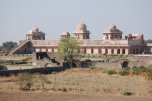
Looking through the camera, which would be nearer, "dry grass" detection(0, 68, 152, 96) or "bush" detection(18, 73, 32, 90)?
"dry grass" detection(0, 68, 152, 96)

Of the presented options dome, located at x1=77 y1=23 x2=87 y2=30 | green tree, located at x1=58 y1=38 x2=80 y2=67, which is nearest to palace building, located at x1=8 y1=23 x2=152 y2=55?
dome, located at x1=77 y1=23 x2=87 y2=30

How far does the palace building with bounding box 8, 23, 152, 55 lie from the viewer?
2143 inches

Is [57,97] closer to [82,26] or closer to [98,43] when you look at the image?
[98,43]

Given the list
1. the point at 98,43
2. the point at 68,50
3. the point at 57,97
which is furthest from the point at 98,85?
the point at 98,43

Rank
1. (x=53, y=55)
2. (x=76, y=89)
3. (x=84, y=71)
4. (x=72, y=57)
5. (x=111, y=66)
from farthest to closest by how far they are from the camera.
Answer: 1. (x=53, y=55)
2. (x=72, y=57)
3. (x=111, y=66)
4. (x=84, y=71)
5. (x=76, y=89)

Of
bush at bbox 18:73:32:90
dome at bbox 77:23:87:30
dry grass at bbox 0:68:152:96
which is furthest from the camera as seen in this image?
dome at bbox 77:23:87:30

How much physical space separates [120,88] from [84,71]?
36.4ft

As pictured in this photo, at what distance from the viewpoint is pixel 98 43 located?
183 feet

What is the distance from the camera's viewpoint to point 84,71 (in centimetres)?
3522

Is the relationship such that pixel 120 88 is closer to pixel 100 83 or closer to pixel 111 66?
pixel 100 83

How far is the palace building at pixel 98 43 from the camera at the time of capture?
5444cm

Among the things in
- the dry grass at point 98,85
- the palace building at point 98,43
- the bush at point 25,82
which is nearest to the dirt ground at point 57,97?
the dry grass at point 98,85

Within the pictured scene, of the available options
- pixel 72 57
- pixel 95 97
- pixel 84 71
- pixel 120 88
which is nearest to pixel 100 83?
pixel 120 88

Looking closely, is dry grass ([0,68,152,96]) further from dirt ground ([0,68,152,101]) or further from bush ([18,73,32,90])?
bush ([18,73,32,90])
